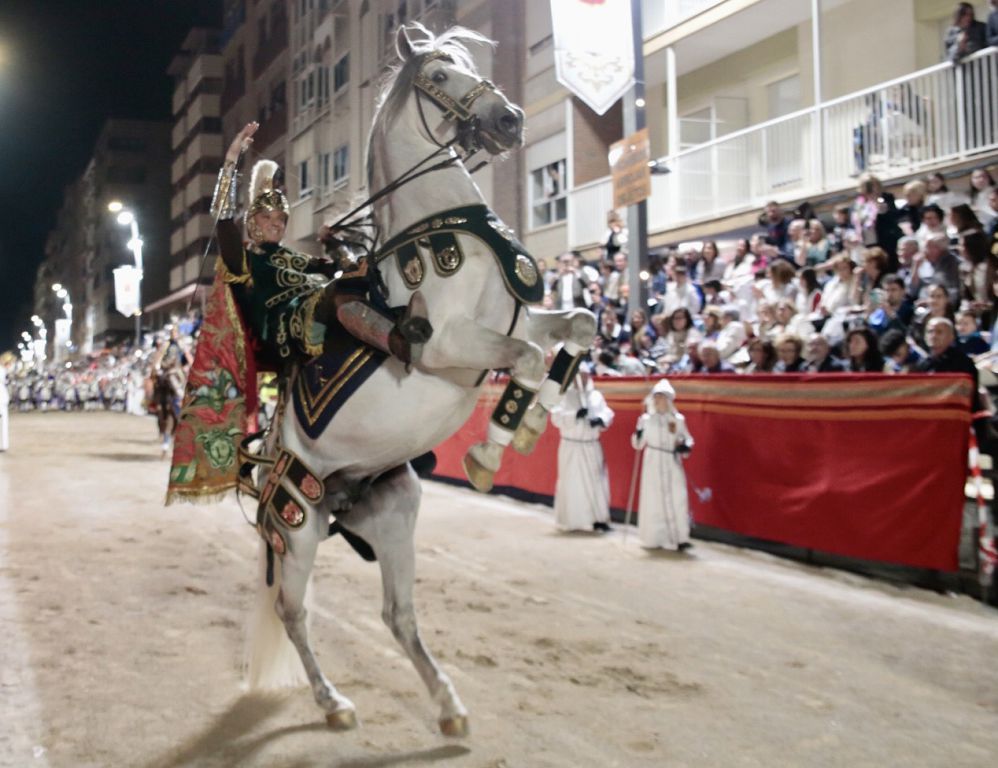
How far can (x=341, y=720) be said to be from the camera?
4266 mm

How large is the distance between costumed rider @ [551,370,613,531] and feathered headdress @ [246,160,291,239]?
6.05 metres

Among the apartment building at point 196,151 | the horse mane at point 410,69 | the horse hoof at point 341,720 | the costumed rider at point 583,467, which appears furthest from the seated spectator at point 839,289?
the apartment building at point 196,151

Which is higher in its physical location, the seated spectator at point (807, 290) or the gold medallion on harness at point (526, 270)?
the seated spectator at point (807, 290)

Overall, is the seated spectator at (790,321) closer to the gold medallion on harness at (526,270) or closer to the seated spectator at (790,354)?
the seated spectator at (790,354)

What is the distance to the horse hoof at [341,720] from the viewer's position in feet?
A: 14.0

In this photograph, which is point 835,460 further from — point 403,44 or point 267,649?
point 403,44

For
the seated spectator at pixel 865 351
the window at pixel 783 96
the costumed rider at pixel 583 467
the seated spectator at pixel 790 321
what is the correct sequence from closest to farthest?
the seated spectator at pixel 865 351 < the seated spectator at pixel 790 321 < the costumed rider at pixel 583 467 < the window at pixel 783 96

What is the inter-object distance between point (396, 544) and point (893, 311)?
20.9 feet

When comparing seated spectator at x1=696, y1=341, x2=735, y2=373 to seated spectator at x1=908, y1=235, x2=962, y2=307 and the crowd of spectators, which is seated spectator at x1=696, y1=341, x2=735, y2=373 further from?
seated spectator at x1=908, y1=235, x2=962, y2=307

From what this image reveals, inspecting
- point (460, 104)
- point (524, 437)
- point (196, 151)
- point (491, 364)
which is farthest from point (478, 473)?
point (196, 151)

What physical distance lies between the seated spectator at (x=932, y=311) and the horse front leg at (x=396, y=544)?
215 inches

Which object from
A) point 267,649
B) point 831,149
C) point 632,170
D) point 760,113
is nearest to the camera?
point 267,649

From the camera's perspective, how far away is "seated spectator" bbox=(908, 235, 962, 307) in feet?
29.1

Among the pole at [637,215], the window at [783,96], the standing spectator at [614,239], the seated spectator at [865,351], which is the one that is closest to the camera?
the seated spectator at [865,351]
